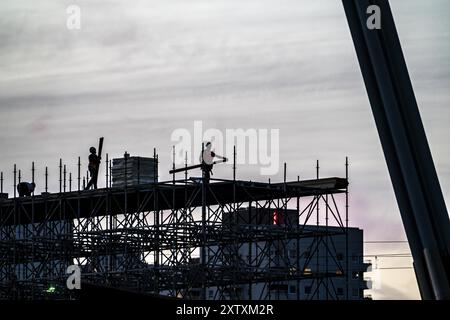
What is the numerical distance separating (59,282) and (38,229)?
13.1 ft

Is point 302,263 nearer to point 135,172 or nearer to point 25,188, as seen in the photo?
point 25,188

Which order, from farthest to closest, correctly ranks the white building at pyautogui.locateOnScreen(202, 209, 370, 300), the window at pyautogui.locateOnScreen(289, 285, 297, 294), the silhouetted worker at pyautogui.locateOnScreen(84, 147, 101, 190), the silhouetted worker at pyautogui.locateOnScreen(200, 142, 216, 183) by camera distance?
the window at pyautogui.locateOnScreen(289, 285, 297, 294), the silhouetted worker at pyautogui.locateOnScreen(84, 147, 101, 190), the white building at pyautogui.locateOnScreen(202, 209, 370, 300), the silhouetted worker at pyautogui.locateOnScreen(200, 142, 216, 183)

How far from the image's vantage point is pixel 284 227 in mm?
54906

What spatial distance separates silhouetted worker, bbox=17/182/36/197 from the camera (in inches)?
2413

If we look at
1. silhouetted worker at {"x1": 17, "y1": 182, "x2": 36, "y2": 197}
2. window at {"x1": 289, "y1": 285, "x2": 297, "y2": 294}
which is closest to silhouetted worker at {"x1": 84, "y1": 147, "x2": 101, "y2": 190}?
silhouetted worker at {"x1": 17, "y1": 182, "x2": 36, "y2": 197}

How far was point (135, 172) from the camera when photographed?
5500 centimetres

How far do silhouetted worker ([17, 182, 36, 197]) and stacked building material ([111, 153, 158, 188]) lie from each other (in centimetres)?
687

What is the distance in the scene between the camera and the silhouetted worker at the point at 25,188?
6128 cm

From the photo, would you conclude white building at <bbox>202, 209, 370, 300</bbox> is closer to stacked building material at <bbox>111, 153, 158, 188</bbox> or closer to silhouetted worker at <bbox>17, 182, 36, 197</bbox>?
stacked building material at <bbox>111, 153, 158, 188</bbox>

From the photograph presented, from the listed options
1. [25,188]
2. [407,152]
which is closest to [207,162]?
[25,188]

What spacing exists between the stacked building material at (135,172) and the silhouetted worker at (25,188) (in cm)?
687

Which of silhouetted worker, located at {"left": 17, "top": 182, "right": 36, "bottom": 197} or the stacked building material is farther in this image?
silhouetted worker, located at {"left": 17, "top": 182, "right": 36, "bottom": 197}

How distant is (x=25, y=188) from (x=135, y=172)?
907cm
